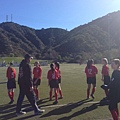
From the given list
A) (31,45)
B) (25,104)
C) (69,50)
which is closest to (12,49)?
(31,45)

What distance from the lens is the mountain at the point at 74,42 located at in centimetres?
9759

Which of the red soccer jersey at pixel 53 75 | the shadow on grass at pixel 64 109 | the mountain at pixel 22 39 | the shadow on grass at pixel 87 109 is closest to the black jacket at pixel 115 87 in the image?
the shadow on grass at pixel 87 109

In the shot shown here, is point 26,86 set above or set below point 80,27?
below

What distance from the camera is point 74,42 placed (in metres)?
103

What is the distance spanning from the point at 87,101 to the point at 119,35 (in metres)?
97.6

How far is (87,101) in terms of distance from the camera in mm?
10758

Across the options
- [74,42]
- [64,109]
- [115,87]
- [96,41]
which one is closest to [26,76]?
[64,109]

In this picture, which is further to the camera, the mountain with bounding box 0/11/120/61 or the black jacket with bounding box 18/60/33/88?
the mountain with bounding box 0/11/120/61

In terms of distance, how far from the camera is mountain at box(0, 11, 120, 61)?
320ft

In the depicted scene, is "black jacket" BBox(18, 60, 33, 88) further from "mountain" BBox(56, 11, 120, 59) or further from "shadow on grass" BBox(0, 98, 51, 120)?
"mountain" BBox(56, 11, 120, 59)

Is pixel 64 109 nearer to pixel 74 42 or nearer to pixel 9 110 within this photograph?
pixel 9 110

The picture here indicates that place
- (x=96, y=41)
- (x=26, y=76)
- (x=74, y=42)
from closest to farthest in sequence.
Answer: (x=26, y=76) → (x=96, y=41) → (x=74, y=42)

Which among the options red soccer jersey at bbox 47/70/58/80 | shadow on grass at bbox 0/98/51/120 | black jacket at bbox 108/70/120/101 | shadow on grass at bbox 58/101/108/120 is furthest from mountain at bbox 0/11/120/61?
black jacket at bbox 108/70/120/101

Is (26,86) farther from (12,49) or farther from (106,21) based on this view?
(106,21)
